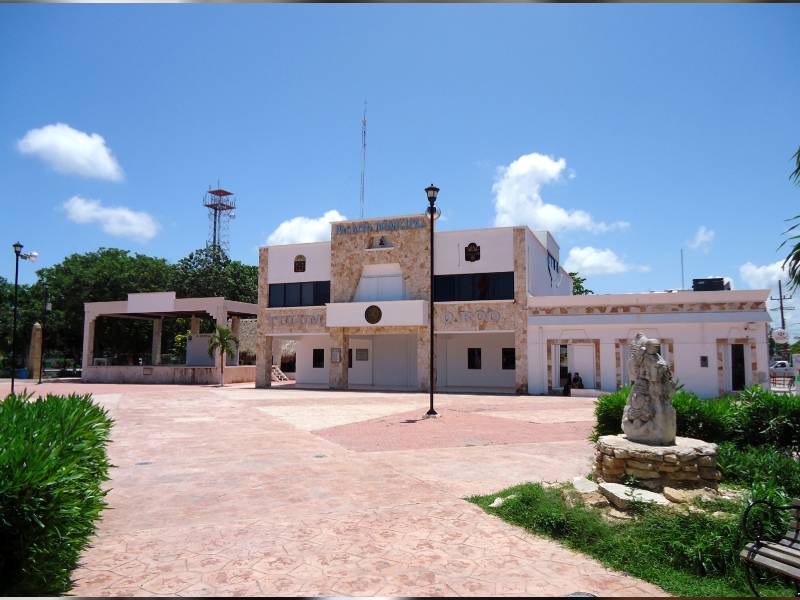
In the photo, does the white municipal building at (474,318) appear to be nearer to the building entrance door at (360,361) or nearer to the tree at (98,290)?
the building entrance door at (360,361)

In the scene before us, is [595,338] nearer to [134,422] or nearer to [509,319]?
[509,319]

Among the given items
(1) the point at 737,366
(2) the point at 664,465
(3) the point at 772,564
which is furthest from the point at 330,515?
(1) the point at 737,366

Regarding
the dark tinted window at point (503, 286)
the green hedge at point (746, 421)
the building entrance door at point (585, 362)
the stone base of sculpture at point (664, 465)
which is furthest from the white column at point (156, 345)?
the stone base of sculpture at point (664, 465)

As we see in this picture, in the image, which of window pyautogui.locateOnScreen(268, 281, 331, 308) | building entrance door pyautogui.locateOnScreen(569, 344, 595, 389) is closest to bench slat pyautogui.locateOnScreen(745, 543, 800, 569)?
building entrance door pyautogui.locateOnScreen(569, 344, 595, 389)

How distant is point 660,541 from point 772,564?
1.33 meters

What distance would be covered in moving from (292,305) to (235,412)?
14545 mm

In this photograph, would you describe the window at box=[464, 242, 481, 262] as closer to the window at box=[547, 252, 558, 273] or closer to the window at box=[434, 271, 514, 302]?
the window at box=[434, 271, 514, 302]

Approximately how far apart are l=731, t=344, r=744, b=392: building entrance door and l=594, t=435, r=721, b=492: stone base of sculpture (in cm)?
1917

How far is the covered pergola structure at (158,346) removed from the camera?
35.8 metres

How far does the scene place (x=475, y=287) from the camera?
1119 inches

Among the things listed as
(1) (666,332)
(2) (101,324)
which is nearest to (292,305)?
(1) (666,332)

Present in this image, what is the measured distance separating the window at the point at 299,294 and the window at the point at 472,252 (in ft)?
27.9

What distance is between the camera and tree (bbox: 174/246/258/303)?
5584cm

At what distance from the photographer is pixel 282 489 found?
307 inches
